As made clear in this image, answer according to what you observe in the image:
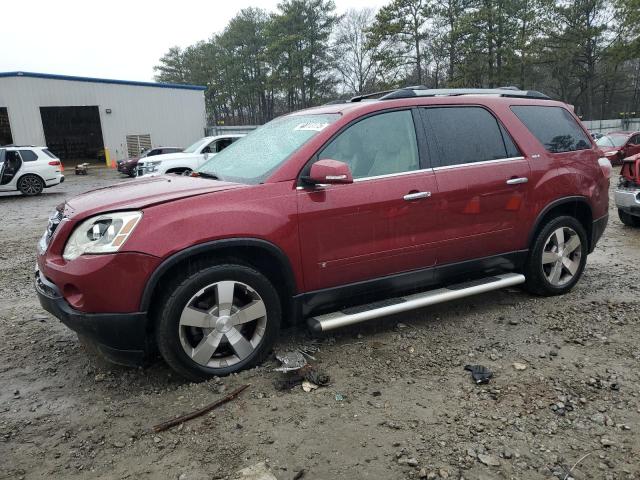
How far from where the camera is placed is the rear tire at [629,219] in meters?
8.15

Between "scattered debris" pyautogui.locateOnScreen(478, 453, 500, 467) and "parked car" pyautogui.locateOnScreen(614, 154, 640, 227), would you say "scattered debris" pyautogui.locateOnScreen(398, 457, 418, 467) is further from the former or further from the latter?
"parked car" pyautogui.locateOnScreen(614, 154, 640, 227)

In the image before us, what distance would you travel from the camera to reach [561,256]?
459cm

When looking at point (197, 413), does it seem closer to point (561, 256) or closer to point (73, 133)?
point (561, 256)

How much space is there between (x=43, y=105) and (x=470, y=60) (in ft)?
102

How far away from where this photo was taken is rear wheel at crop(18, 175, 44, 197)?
15.9 meters

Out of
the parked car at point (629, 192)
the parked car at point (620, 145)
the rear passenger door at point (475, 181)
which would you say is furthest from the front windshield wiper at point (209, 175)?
the parked car at point (620, 145)

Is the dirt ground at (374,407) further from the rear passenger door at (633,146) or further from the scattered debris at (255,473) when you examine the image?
the rear passenger door at (633,146)

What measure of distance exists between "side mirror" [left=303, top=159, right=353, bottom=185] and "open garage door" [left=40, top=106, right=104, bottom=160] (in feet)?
115

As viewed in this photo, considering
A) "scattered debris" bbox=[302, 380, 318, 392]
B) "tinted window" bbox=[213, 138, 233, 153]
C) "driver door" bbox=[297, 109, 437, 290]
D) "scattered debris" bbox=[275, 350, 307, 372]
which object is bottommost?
"scattered debris" bbox=[302, 380, 318, 392]

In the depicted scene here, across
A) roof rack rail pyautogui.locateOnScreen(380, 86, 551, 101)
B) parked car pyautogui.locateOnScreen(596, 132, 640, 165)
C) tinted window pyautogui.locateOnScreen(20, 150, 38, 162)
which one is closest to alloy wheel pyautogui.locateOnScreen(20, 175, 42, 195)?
tinted window pyautogui.locateOnScreen(20, 150, 38, 162)

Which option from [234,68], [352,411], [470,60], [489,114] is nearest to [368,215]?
[352,411]

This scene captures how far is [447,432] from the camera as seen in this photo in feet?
8.63

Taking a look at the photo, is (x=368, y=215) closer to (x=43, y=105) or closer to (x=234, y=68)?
(x=43, y=105)

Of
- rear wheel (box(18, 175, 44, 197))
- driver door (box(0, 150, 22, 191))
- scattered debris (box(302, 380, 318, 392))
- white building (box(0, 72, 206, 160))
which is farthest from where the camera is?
white building (box(0, 72, 206, 160))
